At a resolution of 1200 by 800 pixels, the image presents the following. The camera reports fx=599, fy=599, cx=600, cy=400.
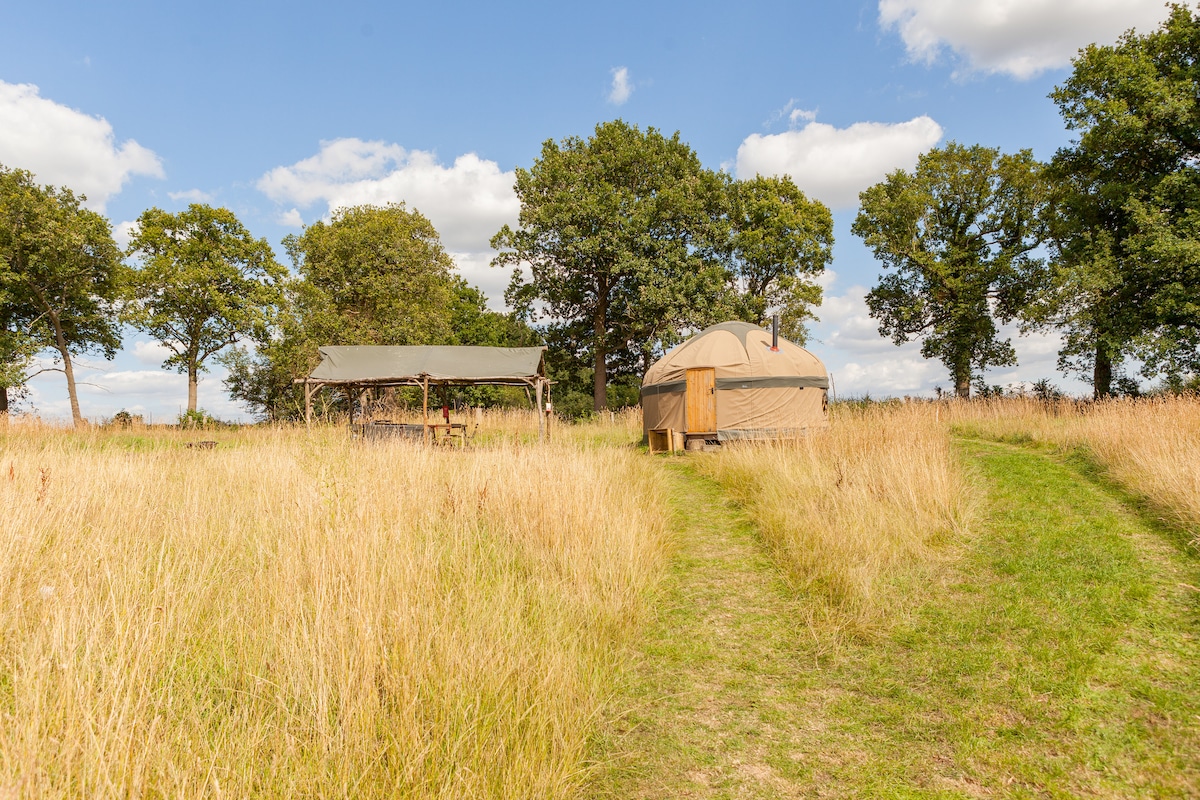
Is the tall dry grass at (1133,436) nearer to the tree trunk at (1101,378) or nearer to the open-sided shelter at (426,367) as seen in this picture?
the tree trunk at (1101,378)

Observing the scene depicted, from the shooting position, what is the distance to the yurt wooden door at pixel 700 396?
1404 cm

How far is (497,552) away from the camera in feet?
15.6

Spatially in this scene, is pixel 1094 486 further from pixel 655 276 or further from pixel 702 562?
pixel 655 276

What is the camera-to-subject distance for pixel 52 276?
22000 millimetres

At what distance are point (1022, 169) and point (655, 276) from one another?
12.9 meters

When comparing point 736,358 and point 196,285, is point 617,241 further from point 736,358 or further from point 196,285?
point 196,285

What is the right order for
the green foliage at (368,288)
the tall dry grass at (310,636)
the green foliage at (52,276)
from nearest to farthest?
1. the tall dry grass at (310,636)
2. the green foliage at (52,276)
3. the green foliage at (368,288)

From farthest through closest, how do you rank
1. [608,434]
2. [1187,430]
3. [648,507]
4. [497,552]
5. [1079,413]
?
[608,434] → [1079,413] → [1187,430] → [648,507] → [497,552]

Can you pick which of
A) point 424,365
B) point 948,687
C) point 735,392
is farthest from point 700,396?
point 948,687

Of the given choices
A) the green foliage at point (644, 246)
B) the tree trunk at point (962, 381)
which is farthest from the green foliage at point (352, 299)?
the tree trunk at point (962, 381)

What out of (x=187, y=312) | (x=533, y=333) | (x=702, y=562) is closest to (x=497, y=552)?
(x=702, y=562)

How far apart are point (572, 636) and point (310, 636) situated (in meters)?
1.48

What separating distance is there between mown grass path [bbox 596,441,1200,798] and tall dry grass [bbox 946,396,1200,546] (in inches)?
42.4

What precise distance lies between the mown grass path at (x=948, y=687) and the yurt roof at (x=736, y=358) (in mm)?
8741
